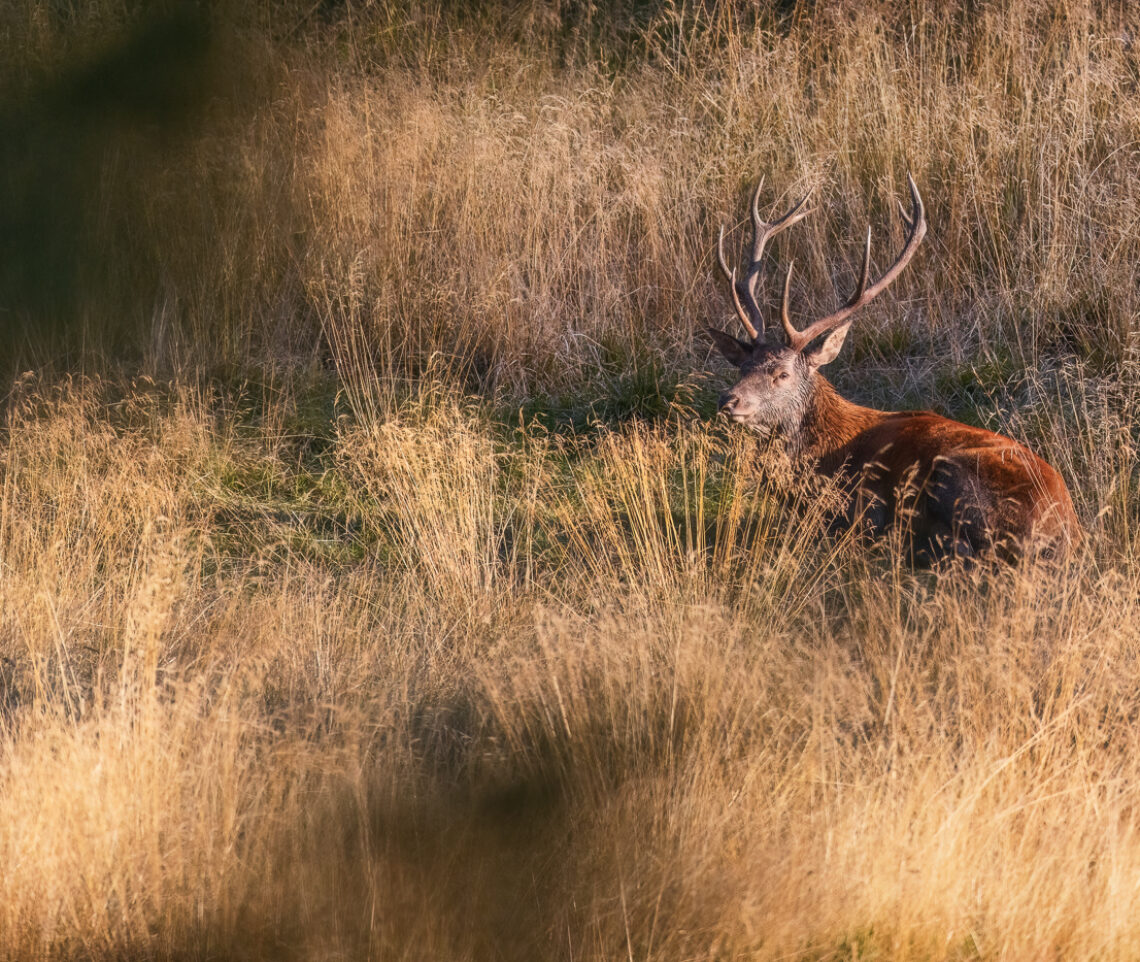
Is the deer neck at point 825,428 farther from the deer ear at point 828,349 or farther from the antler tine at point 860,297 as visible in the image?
the antler tine at point 860,297

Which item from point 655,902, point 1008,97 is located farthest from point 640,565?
point 1008,97

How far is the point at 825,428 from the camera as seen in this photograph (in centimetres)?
622

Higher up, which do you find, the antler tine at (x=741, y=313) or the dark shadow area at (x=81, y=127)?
the dark shadow area at (x=81, y=127)

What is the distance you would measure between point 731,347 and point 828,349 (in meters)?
0.45

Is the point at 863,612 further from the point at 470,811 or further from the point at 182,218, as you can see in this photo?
the point at 182,218

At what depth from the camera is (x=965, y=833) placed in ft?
9.78

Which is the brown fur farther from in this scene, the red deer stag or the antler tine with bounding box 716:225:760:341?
the antler tine with bounding box 716:225:760:341

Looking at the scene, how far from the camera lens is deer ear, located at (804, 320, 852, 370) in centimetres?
614

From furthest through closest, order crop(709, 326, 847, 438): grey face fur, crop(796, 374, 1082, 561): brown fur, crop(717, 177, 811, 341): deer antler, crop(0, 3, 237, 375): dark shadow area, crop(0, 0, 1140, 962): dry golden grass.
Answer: crop(717, 177, 811, 341): deer antler, crop(709, 326, 847, 438): grey face fur, crop(796, 374, 1082, 561): brown fur, crop(0, 3, 237, 375): dark shadow area, crop(0, 0, 1140, 962): dry golden grass

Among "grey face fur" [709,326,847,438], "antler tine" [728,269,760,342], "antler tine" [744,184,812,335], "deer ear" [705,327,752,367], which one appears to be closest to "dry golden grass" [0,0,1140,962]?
"grey face fur" [709,326,847,438]

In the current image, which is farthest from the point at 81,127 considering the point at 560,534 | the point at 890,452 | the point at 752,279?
the point at 890,452

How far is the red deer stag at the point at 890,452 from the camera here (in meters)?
5.15

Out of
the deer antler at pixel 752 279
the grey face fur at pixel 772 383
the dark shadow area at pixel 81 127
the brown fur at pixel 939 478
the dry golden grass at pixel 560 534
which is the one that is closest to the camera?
the dry golden grass at pixel 560 534

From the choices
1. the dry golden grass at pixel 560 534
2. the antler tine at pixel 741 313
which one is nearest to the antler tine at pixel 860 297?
the antler tine at pixel 741 313
